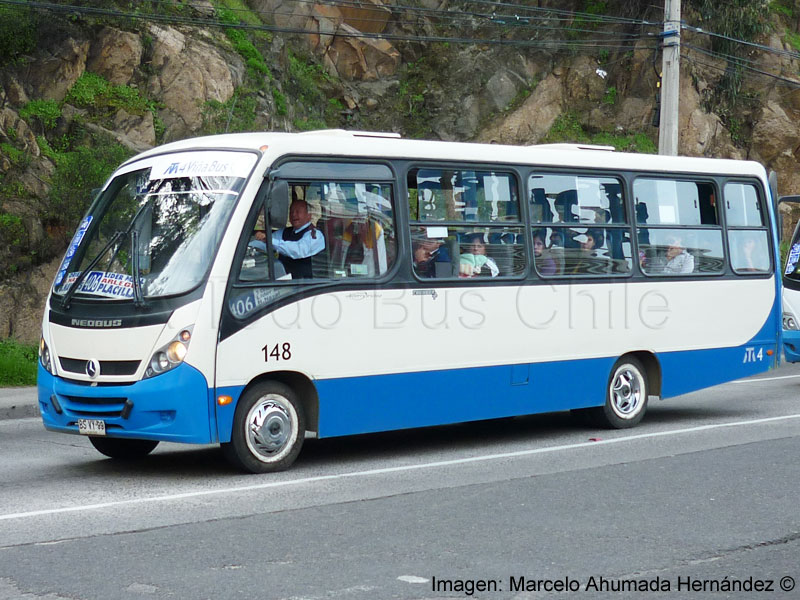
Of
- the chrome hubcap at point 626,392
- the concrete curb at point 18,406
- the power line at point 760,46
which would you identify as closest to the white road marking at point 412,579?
the chrome hubcap at point 626,392

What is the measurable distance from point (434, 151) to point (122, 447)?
12.7 feet

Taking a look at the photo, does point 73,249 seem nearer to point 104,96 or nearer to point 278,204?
point 278,204

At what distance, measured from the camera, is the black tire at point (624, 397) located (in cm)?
1195

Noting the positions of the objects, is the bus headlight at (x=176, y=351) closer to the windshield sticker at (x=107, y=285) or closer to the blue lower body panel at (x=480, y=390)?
the windshield sticker at (x=107, y=285)

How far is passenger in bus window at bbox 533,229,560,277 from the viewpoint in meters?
11.2

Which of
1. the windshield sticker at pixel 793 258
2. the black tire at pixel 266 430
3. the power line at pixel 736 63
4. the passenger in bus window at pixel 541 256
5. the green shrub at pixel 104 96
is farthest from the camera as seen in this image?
the power line at pixel 736 63

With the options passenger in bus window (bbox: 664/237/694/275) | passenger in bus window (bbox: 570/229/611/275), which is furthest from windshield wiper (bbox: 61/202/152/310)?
passenger in bus window (bbox: 664/237/694/275)

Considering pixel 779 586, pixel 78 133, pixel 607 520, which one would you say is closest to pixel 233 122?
pixel 78 133

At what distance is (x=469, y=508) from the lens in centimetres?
776

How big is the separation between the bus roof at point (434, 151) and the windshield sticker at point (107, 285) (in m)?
1.26

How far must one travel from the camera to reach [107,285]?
9.02 metres

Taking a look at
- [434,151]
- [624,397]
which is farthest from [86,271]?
[624,397]

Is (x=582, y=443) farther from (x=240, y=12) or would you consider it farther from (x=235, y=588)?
(x=240, y=12)

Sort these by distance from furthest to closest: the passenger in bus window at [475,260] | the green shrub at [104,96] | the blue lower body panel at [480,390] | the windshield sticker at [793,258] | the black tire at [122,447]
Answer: the green shrub at [104,96] → the windshield sticker at [793,258] → the passenger in bus window at [475,260] → the black tire at [122,447] → the blue lower body panel at [480,390]
